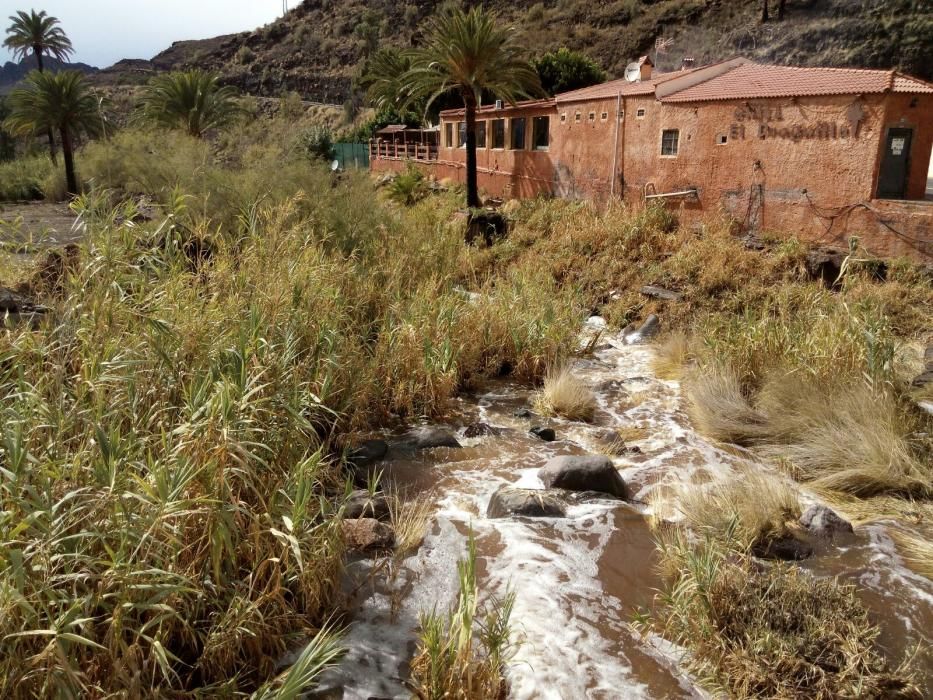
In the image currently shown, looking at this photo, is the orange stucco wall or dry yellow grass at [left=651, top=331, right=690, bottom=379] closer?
dry yellow grass at [left=651, top=331, right=690, bottom=379]

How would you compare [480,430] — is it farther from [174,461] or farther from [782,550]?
[174,461]

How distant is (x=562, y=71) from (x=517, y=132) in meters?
10.9

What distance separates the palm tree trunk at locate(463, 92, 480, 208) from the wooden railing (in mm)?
8991

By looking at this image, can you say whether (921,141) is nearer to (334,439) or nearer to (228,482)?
(334,439)

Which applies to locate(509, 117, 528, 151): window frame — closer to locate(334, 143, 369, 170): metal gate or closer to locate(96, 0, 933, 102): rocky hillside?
locate(96, 0, 933, 102): rocky hillside

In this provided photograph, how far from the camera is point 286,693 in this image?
8.59 feet

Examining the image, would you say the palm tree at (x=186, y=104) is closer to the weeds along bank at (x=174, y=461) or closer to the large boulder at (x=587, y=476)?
the weeds along bank at (x=174, y=461)

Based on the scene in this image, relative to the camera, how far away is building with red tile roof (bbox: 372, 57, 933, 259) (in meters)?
10.8

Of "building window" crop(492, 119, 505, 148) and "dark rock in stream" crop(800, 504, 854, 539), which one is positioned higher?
"building window" crop(492, 119, 505, 148)

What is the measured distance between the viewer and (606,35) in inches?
1734

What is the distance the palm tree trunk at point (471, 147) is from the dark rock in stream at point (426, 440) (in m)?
13.5

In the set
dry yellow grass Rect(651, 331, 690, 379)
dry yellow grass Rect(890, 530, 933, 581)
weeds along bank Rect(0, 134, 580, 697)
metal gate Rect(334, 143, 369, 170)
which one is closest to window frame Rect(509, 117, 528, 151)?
dry yellow grass Rect(651, 331, 690, 379)

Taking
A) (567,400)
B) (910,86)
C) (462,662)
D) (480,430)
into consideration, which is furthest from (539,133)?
(462,662)

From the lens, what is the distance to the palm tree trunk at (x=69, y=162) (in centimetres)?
2958
